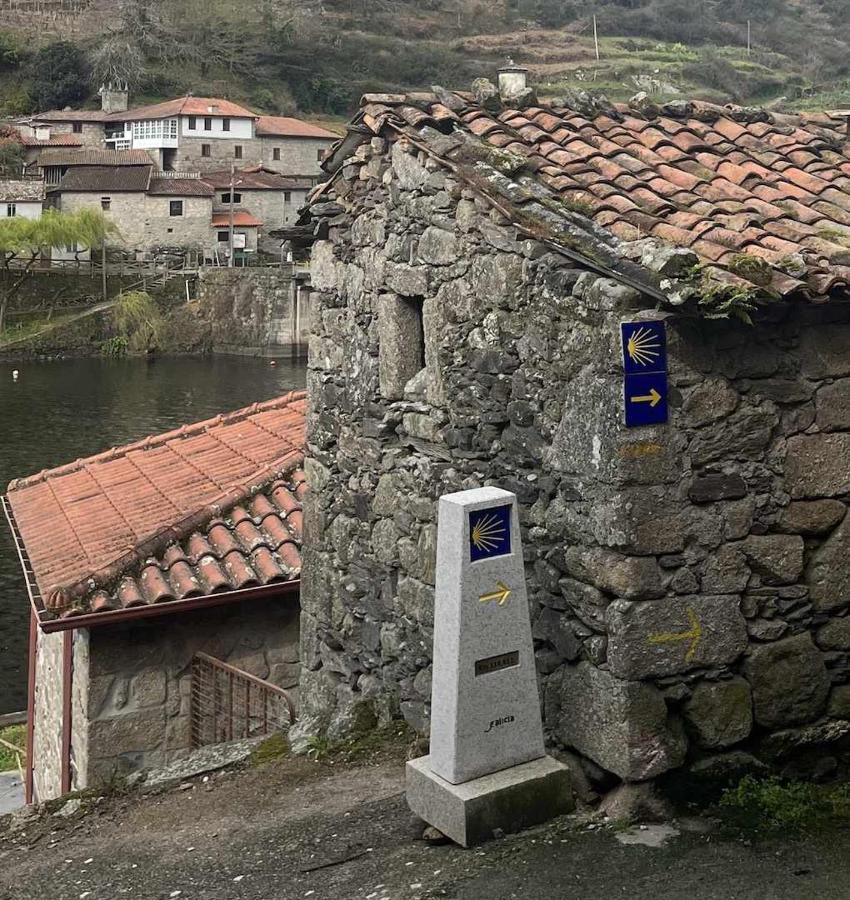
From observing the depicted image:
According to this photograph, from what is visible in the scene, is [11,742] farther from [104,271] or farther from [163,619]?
[104,271]

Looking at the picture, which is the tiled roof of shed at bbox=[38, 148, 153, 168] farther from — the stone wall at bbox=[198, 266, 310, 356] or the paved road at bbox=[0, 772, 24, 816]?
the paved road at bbox=[0, 772, 24, 816]

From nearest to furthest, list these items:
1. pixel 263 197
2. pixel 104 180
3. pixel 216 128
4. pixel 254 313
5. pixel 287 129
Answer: pixel 254 313, pixel 104 180, pixel 263 197, pixel 216 128, pixel 287 129

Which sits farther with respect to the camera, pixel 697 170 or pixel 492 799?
pixel 697 170

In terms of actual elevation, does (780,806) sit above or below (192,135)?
below

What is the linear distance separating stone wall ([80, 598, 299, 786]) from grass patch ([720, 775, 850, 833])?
12.3ft

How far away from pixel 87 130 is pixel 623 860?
242ft

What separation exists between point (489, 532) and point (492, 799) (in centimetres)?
98

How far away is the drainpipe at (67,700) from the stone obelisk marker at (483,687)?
3695 mm

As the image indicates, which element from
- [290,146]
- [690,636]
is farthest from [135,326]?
[690,636]

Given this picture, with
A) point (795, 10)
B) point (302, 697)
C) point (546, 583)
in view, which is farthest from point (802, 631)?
point (795, 10)

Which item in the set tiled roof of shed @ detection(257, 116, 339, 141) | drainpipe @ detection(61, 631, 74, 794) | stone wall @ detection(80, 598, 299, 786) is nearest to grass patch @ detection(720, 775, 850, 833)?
stone wall @ detection(80, 598, 299, 786)

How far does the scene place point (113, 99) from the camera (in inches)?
3022

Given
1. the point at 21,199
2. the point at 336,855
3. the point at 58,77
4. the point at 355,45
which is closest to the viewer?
the point at 336,855

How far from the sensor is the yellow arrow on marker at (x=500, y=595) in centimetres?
453
